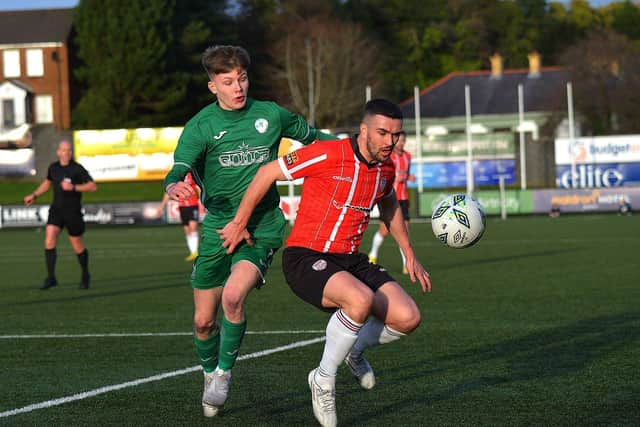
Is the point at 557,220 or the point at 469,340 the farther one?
the point at 557,220

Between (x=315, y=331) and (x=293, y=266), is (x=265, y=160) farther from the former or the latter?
(x=315, y=331)

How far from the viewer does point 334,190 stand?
6.93 meters

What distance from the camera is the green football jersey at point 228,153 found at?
24.3 ft

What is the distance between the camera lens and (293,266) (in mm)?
7031

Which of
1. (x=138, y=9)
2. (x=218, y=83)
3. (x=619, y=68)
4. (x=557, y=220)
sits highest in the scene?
(x=138, y=9)

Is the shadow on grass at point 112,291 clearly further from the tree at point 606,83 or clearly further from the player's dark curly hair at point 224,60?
the tree at point 606,83

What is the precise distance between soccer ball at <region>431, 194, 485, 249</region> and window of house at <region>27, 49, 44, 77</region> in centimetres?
6866

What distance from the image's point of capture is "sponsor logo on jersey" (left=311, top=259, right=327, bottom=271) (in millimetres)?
6895

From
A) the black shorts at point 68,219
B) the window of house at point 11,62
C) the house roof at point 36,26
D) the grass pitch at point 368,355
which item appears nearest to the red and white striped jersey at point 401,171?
the grass pitch at point 368,355

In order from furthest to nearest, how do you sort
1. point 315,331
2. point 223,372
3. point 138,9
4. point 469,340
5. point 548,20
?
1. point 548,20
2. point 138,9
3. point 315,331
4. point 469,340
5. point 223,372

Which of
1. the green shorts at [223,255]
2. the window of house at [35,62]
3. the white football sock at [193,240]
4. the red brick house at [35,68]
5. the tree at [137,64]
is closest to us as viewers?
the green shorts at [223,255]

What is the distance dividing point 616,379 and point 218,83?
3.37 m

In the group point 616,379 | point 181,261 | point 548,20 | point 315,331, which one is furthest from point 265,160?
point 548,20

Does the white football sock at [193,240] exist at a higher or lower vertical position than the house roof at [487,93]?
lower
